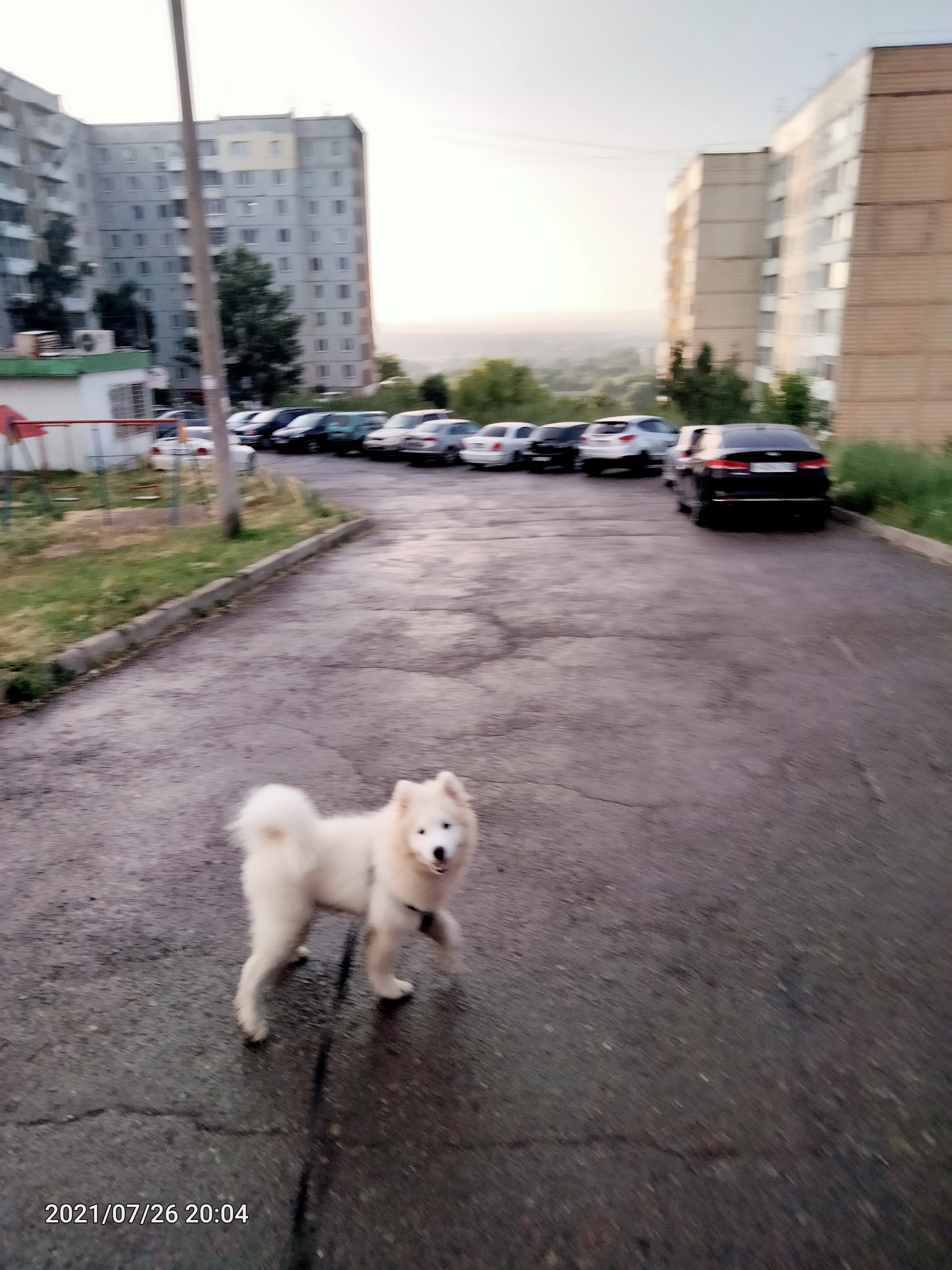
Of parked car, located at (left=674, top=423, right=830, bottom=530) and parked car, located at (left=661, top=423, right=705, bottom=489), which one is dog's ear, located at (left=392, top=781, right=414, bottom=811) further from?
parked car, located at (left=661, top=423, right=705, bottom=489)

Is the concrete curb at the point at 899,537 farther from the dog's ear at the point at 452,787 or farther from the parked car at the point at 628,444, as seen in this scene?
the dog's ear at the point at 452,787

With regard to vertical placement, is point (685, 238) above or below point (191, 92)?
above

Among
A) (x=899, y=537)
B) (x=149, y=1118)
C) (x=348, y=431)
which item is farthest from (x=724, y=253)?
(x=149, y=1118)

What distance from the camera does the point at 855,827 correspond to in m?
4.43

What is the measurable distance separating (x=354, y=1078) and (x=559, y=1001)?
83 cm

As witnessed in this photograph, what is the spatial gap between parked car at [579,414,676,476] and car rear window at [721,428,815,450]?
968 centimetres

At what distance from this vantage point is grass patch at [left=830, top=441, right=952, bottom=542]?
488 inches

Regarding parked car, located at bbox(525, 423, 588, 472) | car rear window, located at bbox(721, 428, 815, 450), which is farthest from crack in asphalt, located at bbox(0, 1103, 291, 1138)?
parked car, located at bbox(525, 423, 588, 472)

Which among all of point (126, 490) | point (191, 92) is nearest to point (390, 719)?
point (191, 92)

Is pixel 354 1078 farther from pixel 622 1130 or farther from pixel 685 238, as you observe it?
pixel 685 238

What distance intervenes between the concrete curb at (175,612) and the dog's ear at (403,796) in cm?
507

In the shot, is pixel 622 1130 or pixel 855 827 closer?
pixel 622 1130

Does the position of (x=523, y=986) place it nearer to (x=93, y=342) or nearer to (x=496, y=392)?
(x=93, y=342)

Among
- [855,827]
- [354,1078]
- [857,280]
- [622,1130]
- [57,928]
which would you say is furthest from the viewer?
[857,280]
